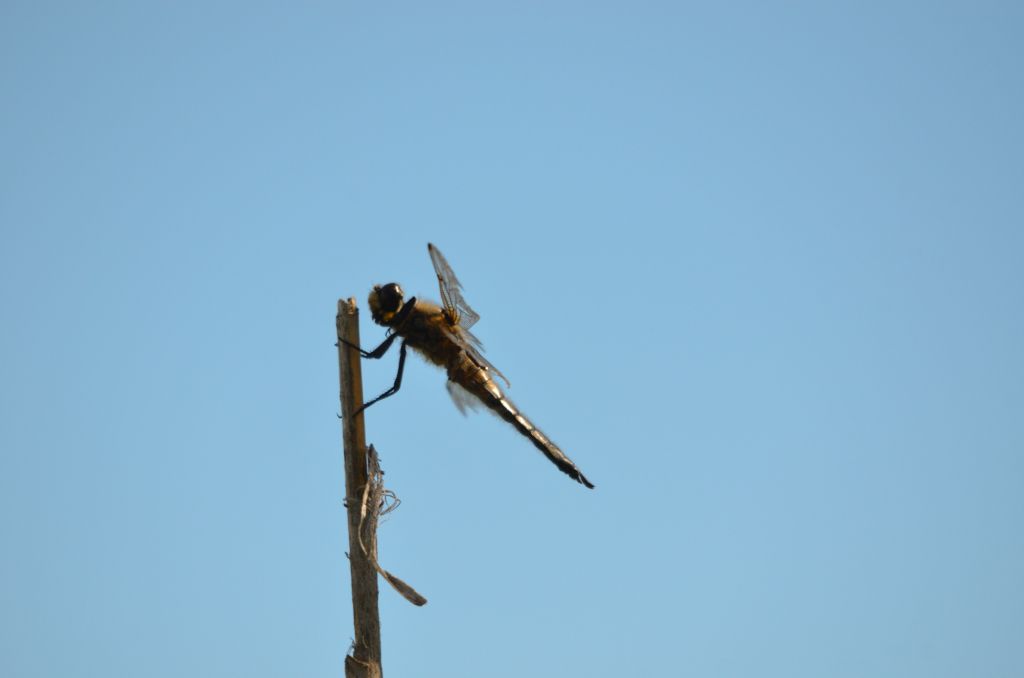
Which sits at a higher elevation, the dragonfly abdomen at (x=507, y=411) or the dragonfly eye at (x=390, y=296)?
the dragonfly eye at (x=390, y=296)

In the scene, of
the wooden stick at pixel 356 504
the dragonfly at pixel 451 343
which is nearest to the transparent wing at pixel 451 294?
the dragonfly at pixel 451 343

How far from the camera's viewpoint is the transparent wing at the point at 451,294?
10242mm

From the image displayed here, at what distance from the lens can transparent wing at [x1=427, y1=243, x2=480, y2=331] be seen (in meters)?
10.2

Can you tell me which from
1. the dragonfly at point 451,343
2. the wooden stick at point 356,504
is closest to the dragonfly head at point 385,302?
the dragonfly at point 451,343

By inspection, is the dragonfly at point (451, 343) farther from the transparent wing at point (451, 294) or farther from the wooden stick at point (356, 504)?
the wooden stick at point (356, 504)

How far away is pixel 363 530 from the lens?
7445 mm

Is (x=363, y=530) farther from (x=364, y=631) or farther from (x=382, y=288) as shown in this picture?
(x=382, y=288)

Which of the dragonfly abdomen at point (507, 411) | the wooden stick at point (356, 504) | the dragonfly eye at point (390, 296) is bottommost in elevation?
the wooden stick at point (356, 504)

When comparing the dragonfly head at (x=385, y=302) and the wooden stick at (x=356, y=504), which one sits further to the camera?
the dragonfly head at (x=385, y=302)

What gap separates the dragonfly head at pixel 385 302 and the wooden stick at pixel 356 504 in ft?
4.62

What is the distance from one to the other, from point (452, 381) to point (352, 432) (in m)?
2.56

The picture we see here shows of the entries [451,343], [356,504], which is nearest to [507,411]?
[451,343]

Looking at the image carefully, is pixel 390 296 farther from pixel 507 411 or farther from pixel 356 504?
pixel 356 504

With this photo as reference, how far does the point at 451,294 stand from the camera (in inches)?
406
